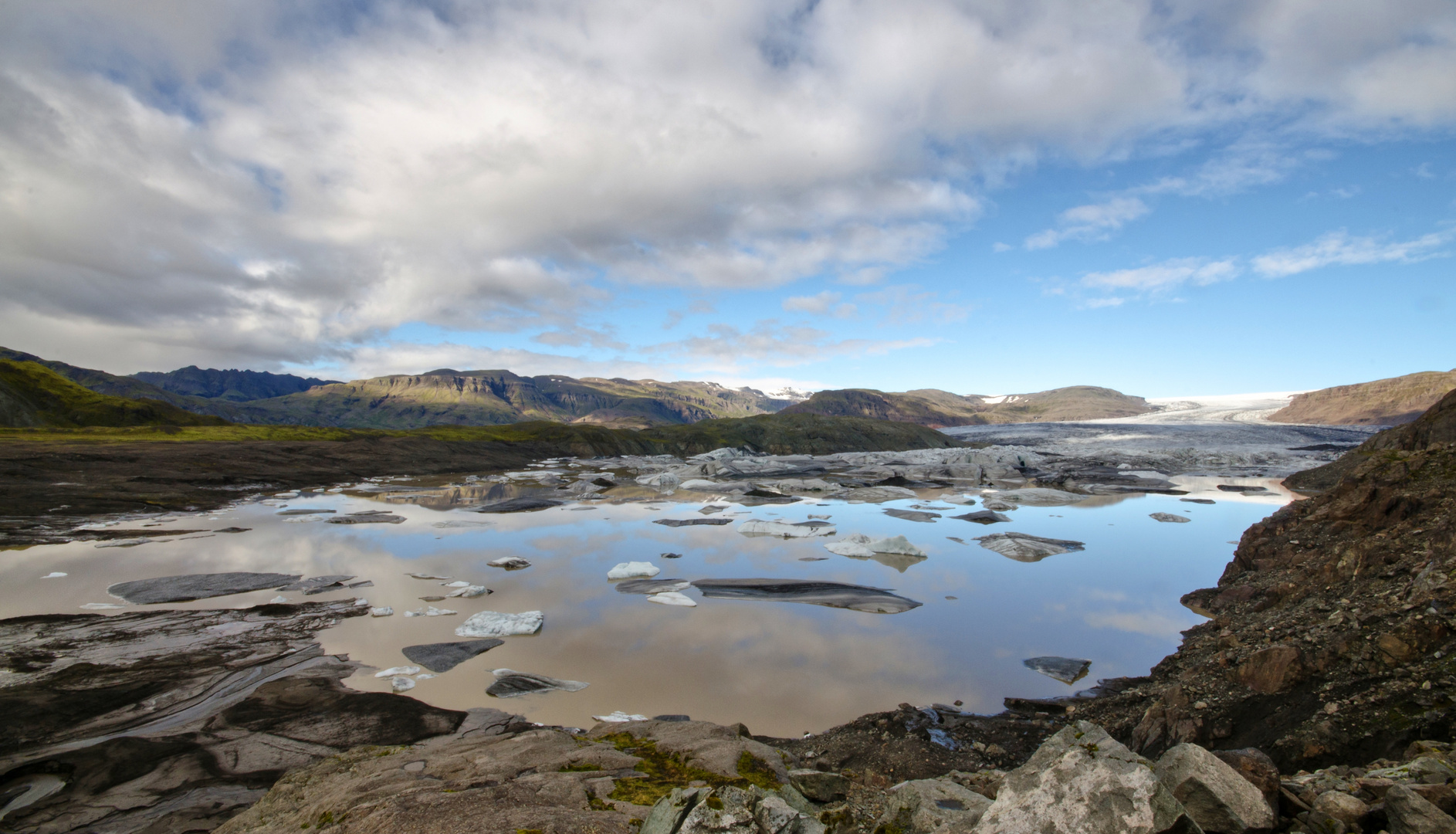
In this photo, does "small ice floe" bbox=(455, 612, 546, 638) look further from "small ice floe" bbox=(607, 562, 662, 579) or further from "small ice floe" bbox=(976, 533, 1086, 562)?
"small ice floe" bbox=(976, 533, 1086, 562)

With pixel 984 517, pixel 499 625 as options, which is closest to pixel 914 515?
pixel 984 517

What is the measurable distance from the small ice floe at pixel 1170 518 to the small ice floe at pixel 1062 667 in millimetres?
20222

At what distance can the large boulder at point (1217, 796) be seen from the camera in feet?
10.2

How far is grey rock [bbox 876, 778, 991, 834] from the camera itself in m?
3.51

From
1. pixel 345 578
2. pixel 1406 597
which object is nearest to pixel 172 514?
pixel 345 578

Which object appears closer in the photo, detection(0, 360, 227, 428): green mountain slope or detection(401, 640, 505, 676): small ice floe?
detection(401, 640, 505, 676): small ice floe

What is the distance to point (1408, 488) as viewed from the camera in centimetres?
955

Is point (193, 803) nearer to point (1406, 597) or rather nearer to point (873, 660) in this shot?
point (873, 660)

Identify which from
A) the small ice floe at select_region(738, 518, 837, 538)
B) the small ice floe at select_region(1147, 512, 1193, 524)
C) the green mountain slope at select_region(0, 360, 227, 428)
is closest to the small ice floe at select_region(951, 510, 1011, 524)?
the small ice floe at select_region(1147, 512, 1193, 524)

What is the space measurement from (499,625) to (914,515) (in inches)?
820

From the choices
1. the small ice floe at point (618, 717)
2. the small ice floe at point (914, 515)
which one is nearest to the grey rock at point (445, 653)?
the small ice floe at point (618, 717)

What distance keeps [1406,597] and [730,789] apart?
814cm

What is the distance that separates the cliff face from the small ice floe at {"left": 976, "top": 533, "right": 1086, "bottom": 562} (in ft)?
22.1

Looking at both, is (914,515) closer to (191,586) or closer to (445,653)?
(445,653)
